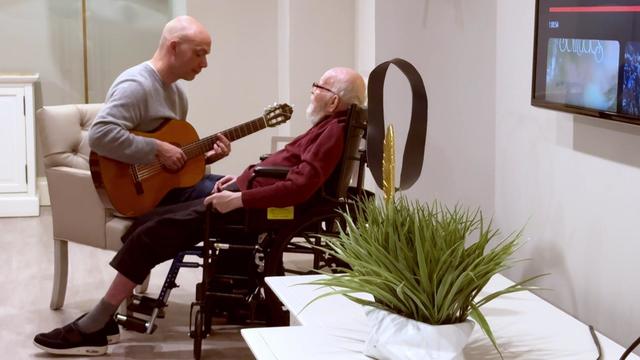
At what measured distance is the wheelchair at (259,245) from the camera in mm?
3670

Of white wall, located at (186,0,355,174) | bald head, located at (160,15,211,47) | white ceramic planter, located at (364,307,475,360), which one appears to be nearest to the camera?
white ceramic planter, located at (364,307,475,360)

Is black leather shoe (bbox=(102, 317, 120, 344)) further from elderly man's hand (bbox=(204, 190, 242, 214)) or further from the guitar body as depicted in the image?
elderly man's hand (bbox=(204, 190, 242, 214))

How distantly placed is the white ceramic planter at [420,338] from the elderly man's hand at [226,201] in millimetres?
1917

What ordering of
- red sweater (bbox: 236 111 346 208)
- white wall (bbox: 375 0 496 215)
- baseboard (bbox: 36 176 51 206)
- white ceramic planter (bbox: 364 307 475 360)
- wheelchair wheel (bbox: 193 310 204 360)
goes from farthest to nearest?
baseboard (bbox: 36 176 51 206), wheelchair wheel (bbox: 193 310 204 360), red sweater (bbox: 236 111 346 208), white wall (bbox: 375 0 496 215), white ceramic planter (bbox: 364 307 475 360)

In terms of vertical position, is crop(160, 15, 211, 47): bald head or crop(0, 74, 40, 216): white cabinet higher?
crop(160, 15, 211, 47): bald head

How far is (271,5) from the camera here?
610cm

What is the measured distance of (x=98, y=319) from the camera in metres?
3.79

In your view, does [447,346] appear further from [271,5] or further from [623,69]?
[271,5]

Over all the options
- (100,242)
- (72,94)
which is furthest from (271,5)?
(100,242)

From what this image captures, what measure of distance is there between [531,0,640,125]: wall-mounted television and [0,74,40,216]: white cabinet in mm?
4866

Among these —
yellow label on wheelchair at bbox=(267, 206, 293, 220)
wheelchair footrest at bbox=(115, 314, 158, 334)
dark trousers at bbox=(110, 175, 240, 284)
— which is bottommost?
wheelchair footrest at bbox=(115, 314, 158, 334)

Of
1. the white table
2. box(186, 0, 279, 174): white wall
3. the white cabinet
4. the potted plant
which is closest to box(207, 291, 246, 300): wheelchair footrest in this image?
the white table

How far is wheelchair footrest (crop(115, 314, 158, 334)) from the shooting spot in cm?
388

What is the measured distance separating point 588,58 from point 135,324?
2300mm
